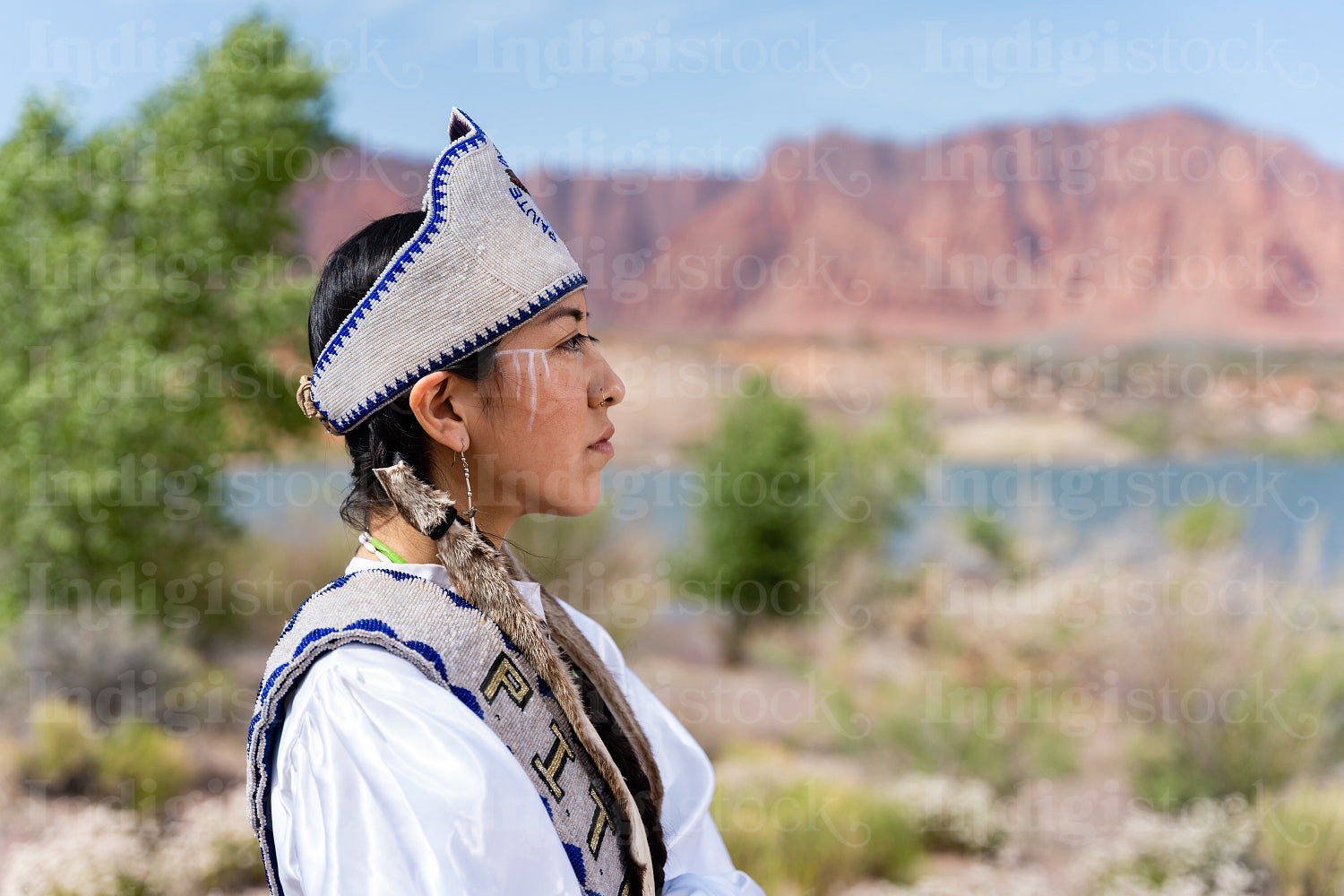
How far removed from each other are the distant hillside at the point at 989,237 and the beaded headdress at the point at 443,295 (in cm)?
4649

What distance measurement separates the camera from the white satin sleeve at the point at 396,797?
2.75ft

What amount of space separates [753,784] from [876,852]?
2.40 ft

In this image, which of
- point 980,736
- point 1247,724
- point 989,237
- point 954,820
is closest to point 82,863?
point 954,820

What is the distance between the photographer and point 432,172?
41.7 inches

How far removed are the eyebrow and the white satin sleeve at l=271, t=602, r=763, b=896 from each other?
0.39 m

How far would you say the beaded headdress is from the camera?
103 centimetres

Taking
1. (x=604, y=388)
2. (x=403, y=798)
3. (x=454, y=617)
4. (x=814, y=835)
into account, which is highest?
(x=604, y=388)

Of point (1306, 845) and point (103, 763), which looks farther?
point (103, 763)

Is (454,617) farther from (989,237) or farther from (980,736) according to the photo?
(989,237)

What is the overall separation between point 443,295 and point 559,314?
13 cm

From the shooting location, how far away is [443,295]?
3.39ft

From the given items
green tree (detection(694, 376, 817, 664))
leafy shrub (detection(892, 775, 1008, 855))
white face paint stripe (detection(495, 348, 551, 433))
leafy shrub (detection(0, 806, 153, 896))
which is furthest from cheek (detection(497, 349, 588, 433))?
green tree (detection(694, 376, 817, 664))

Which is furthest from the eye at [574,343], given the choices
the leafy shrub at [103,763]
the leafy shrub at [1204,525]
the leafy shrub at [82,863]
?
the leafy shrub at [1204,525]

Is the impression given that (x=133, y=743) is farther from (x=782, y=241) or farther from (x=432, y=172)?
(x=782, y=241)
